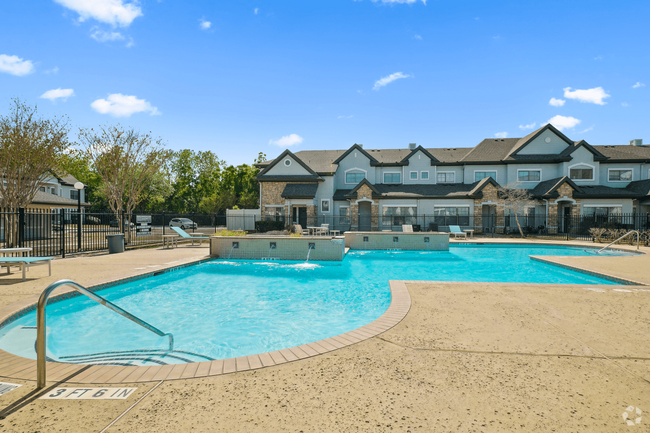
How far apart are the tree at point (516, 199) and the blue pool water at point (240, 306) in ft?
43.2

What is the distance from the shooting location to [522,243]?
59.0ft

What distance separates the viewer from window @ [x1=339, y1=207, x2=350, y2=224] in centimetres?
2789

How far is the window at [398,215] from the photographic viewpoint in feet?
89.5

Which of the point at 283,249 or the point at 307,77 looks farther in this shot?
the point at 307,77

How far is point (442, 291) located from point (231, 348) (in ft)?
14.3

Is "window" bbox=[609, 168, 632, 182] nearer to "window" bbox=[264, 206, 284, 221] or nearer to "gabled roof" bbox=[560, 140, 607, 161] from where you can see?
"gabled roof" bbox=[560, 140, 607, 161]

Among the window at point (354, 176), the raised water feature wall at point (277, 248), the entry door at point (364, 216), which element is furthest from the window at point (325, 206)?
the raised water feature wall at point (277, 248)

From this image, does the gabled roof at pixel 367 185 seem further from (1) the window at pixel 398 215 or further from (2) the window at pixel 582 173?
(2) the window at pixel 582 173

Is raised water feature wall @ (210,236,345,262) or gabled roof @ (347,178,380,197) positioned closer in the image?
raised water feature wall @ (210,236,345,262)

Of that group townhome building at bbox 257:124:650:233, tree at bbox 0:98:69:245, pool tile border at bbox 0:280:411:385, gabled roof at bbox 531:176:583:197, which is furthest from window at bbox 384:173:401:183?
pool tile border at bbox 0:280:411:385

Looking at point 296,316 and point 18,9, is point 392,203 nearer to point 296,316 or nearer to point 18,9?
point 296,316

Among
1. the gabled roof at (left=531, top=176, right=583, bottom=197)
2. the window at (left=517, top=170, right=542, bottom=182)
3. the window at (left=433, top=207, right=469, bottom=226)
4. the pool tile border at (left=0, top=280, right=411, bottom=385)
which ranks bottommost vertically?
the pool tile border at (left=0, top=280, right=411, bottom=385)

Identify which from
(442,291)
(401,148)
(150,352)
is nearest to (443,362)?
(442,291)

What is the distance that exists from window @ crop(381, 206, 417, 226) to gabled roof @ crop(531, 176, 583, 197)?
998cm
